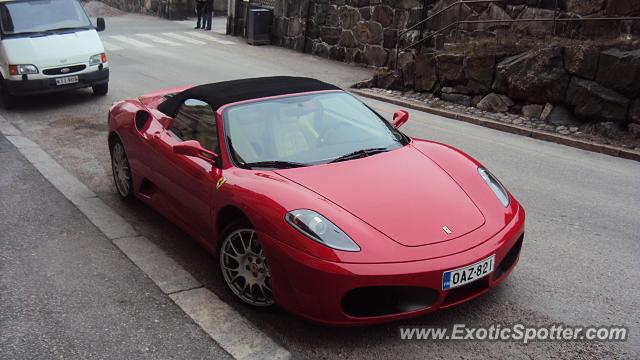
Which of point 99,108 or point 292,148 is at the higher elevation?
point 292,148

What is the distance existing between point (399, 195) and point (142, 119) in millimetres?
2715

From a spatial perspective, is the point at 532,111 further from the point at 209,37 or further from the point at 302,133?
the point at 209,37

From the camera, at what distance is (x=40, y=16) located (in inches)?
428

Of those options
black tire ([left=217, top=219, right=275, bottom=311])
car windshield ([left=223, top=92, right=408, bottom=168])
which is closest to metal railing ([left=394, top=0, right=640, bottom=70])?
car windshield ([left=223, top=92, right=408, bottom=168])

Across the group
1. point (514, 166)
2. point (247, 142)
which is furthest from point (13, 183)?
point (514, 166)

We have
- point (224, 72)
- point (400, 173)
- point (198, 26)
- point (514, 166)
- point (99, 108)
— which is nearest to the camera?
point (400, 173)

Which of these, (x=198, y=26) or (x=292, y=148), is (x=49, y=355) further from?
(x=198, y=26)

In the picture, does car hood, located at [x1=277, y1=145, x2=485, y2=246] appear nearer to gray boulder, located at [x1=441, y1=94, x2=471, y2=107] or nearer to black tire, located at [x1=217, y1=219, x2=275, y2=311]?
black tire, located at [x1=217, y1=219, x2=275, y2=311]

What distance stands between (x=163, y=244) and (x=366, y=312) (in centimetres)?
224

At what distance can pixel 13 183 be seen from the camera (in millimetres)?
6434

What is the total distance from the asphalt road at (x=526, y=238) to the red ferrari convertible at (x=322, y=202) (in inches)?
10.2

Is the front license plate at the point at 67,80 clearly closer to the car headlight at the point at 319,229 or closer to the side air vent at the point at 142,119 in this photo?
the side air vent at the point at 142,119

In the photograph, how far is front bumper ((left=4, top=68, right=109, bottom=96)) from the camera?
1006 cm

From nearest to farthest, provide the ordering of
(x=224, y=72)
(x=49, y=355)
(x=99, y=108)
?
(x=49, y=355)
(x=99, y=108)
(x=224, y=72)
